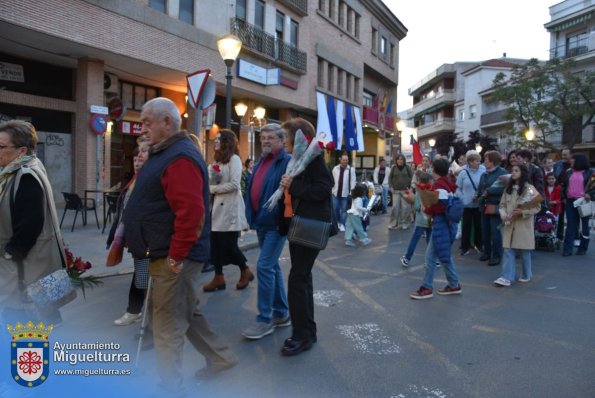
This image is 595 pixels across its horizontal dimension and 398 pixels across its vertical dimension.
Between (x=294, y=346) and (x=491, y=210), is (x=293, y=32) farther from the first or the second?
(x=294, y=346)

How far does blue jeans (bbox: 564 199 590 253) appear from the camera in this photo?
8.80 meters

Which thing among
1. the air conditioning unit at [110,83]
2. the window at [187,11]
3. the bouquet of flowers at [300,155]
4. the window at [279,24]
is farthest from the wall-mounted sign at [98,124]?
the bouquet of flowers at [300,155]

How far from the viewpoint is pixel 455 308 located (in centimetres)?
532

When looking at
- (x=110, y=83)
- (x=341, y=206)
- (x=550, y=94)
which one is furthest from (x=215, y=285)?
(x=550, y=94)

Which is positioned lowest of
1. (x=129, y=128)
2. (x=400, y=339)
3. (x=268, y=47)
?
(x=400, y=339)

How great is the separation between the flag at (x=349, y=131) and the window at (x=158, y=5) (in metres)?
13.3

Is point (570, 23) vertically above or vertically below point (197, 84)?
above

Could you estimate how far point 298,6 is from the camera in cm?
2219

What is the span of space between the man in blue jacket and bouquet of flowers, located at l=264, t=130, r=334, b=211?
0.20 meters

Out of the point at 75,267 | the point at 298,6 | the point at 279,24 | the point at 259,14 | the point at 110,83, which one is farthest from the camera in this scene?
the point at 298,6

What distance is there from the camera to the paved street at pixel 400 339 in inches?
132

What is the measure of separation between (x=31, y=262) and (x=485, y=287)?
535 centimetres

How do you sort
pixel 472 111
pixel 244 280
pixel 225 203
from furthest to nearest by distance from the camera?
1. pixel 472 111
2. pixel 244 280
3. pixel 225 203

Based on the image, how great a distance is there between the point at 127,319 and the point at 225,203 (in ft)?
5.70
